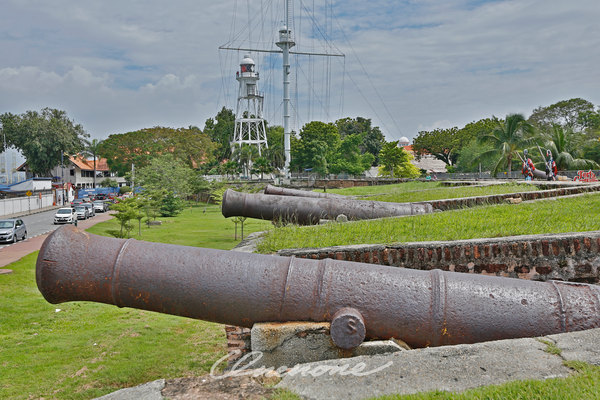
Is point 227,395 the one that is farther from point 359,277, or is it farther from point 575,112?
point 575,112

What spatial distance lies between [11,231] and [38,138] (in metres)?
42.3

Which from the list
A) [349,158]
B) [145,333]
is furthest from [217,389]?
[349,158]

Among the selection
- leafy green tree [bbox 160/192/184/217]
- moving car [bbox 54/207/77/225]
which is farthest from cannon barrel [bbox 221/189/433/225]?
leafy green tree [bbox 160/192/184/217]

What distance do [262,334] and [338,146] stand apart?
59.1m

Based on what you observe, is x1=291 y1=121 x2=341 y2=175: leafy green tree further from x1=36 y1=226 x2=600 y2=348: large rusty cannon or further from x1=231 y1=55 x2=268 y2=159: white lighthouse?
x1=36 y1=226 x2=600 y2=348: large rusty cannon

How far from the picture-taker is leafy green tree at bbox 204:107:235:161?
81312 mm

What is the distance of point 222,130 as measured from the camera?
8294 cm

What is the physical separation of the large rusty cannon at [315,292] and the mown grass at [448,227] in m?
2.37

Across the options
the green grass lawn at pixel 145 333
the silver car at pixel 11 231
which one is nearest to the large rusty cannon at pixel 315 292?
the green grass lawn at pixel 145 333

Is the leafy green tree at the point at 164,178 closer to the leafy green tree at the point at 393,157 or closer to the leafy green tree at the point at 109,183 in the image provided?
the leafy green tree at the point at 393,157

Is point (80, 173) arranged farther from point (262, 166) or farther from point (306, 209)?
point (306, 209)

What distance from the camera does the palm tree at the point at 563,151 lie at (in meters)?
31.4

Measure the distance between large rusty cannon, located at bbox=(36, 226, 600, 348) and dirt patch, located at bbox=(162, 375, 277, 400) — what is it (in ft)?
2.04

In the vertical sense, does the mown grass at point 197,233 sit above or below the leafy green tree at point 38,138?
below
